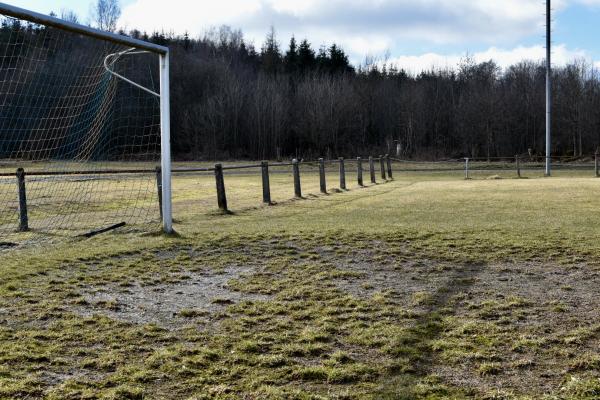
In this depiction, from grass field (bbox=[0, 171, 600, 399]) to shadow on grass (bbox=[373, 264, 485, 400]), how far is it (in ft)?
0.04

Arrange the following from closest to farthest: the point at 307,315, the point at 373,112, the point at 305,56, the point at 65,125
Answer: the point at 307,315, the point at 65,125, the point at 373,112, the point at 305,56

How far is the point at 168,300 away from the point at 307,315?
1.27 meters

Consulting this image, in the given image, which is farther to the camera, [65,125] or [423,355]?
[65,125]

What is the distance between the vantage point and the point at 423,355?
367 centimetres

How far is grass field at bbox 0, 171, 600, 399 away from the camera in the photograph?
328 cm

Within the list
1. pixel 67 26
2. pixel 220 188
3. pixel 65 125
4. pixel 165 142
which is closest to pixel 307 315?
pixel 67 26

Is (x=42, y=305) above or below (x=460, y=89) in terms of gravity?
below

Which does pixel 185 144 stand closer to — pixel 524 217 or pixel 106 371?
pixel 524 217

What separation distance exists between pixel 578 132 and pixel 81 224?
197ft

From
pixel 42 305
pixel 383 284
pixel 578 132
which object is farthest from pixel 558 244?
pixel 578 132

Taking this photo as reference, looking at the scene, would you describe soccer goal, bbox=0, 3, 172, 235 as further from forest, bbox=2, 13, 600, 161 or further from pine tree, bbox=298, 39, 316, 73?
pine tree, bbox=298, 39, 316, 73

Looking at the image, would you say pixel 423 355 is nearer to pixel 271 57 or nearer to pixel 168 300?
pixel 168 300

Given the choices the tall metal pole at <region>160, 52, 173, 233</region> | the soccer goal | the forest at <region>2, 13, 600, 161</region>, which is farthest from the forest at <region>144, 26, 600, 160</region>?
the tall metal pole at <region>160, 52, 173, 233</region>

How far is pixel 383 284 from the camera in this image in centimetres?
578
